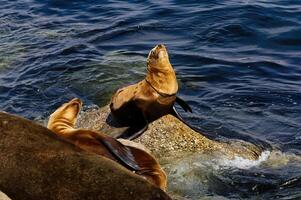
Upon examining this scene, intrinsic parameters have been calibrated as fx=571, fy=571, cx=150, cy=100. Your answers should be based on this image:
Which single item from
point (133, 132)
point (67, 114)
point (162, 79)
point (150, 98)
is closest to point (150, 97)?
point (150, 98)

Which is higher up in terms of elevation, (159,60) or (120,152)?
(120,152)

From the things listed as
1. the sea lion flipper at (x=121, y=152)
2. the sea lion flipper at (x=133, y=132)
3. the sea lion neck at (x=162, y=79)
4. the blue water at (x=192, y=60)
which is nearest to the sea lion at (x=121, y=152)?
the sea lion flipper at (x=121, y=152)

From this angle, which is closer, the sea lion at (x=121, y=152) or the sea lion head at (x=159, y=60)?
the sea lion at (x=121, y=152)

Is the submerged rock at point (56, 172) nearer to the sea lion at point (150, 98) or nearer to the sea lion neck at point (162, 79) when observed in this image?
the sea lion at point (150, 98)

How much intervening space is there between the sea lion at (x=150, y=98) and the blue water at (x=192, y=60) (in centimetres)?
74

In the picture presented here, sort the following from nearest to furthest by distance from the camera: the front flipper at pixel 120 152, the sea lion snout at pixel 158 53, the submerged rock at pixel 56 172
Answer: the submerged rock at pixel 56 172, the front flipper at pixel 120 152, the sea lion snout at pixel 158 53

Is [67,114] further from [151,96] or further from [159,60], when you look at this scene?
[159,60]

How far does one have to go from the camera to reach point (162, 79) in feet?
23.2

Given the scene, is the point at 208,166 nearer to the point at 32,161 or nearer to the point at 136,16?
the point at 32,161

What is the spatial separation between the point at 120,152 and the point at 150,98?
2.68 metres

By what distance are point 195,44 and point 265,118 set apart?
407 centimetres

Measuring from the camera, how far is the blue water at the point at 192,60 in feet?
24.7

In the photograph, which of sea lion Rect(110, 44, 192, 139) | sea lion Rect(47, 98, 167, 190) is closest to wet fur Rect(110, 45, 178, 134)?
sea lion Rect(110, 44, 192, 139)

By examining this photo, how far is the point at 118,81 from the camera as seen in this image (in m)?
9.38
